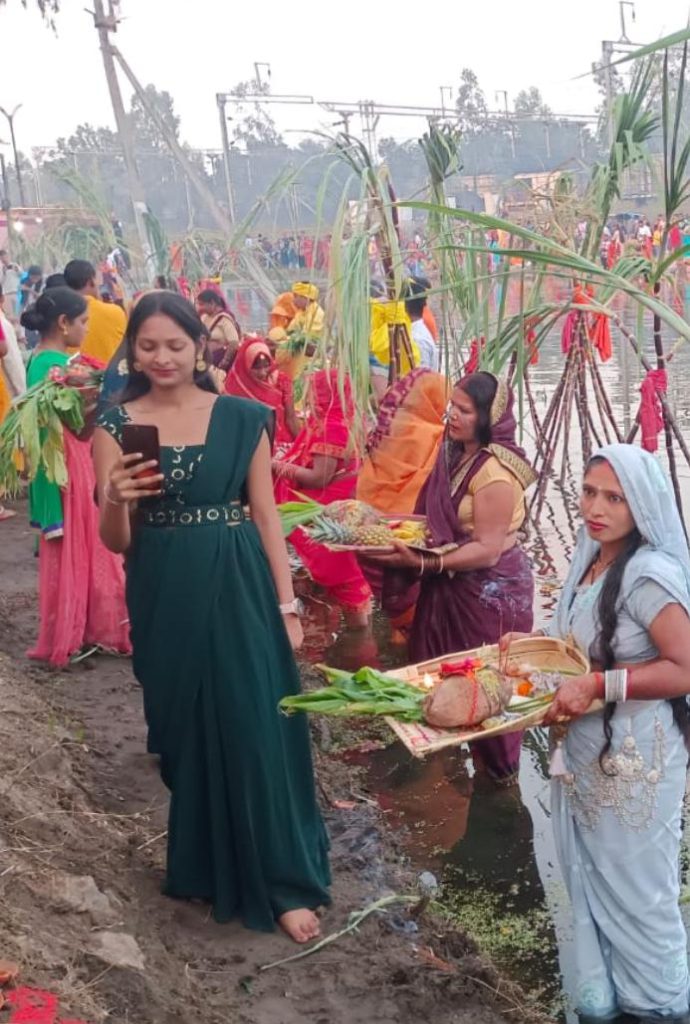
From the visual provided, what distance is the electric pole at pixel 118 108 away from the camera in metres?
14.7

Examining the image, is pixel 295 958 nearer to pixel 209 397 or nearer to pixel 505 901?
pixel 505 901

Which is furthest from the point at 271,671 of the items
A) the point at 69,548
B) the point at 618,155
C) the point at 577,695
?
the point at 618,155

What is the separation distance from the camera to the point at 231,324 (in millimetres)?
9117

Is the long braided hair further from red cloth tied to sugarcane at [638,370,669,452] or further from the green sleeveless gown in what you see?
red cloth tied to sugarcane at [638,370,669,452]

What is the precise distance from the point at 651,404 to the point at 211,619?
3.40 meters

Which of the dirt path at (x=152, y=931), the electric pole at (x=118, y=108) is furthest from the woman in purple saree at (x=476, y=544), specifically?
the electric pole at (x=118, y=108)

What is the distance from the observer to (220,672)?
3.14 m

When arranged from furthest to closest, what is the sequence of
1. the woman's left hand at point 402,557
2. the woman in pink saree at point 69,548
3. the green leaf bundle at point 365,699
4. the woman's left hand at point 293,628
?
the woman in pink saree at point 69,548 < the woman's left hand at point 402,557 < the woman's left hand at point 293,628 < the green leaf bundle at point 365,699

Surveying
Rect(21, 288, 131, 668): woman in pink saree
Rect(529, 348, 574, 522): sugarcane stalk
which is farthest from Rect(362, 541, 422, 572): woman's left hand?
Rect(529, 348, 574, 522): sugarcane stalk

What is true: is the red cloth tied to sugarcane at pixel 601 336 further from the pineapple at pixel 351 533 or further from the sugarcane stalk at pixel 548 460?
the pineapple at pixel 351 533

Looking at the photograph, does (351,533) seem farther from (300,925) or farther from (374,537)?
(300,925)

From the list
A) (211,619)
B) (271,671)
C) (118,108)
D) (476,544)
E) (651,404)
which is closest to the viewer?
(211,619)

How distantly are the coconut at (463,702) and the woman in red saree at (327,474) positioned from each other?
2.86m

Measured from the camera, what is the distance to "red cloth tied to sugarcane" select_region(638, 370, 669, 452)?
5.55m
